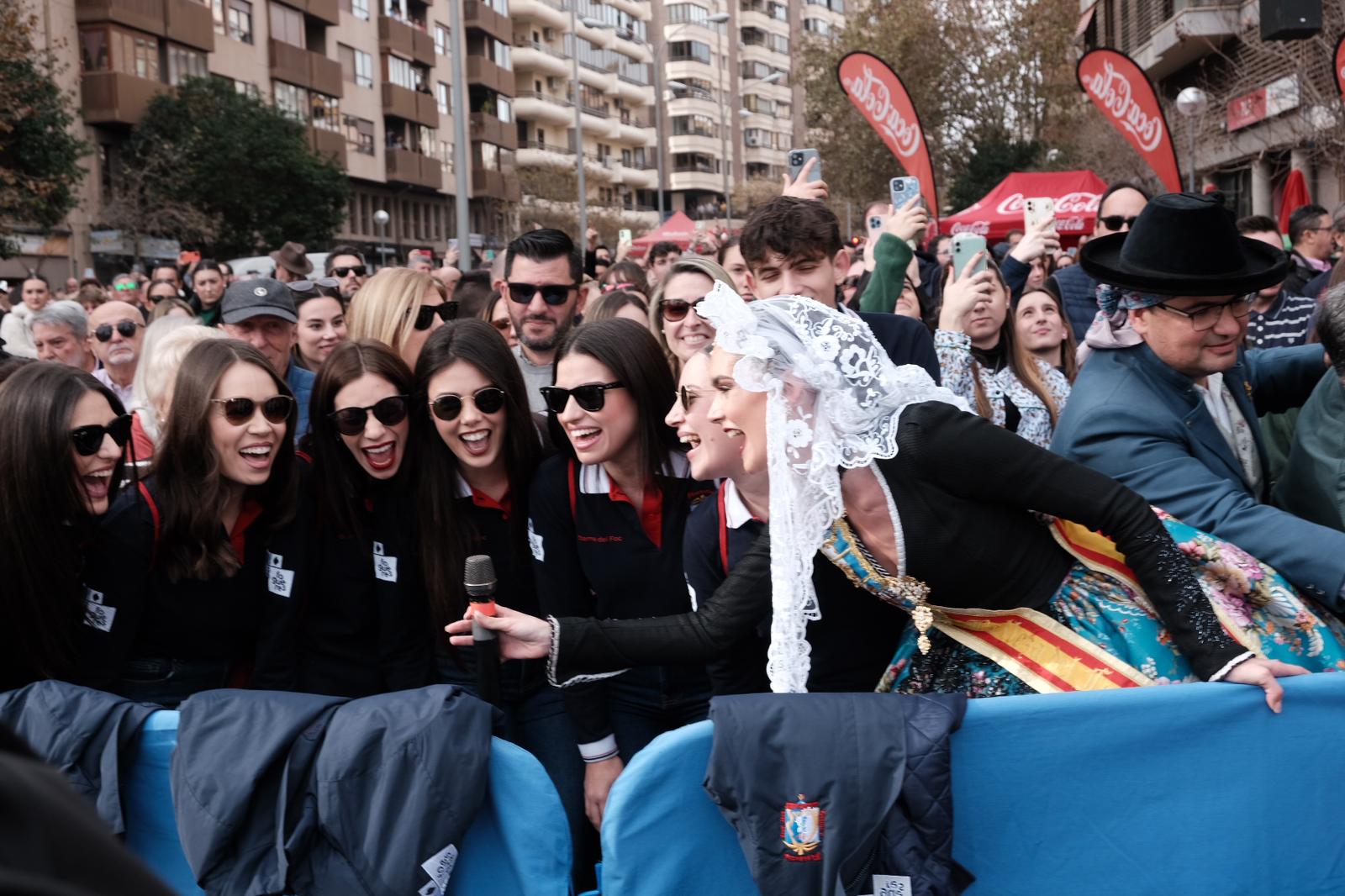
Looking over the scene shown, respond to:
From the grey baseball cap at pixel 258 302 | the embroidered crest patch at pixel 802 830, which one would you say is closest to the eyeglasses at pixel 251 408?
the embroidered crest patch at pixel 802 830

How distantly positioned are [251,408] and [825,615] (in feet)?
6.08

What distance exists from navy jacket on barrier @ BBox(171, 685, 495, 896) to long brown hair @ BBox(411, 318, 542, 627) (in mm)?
1016

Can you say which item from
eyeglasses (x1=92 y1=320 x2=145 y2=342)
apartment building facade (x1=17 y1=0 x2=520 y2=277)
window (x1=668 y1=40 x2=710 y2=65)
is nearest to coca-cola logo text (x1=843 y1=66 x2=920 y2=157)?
eyeglasses (x1=92 y1=320 x2=145 y2=342)

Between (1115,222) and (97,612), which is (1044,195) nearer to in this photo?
(1115,222)

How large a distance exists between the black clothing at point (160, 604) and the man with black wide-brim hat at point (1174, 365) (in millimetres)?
2376

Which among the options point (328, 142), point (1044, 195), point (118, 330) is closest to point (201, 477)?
point (118, 330)

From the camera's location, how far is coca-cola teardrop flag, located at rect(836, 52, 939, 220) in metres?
9.95

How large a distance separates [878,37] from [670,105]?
192 feet

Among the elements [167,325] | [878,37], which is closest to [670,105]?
[878,37]

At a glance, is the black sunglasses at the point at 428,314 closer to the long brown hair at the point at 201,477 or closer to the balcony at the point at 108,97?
the long brown hair at the point at 201,477

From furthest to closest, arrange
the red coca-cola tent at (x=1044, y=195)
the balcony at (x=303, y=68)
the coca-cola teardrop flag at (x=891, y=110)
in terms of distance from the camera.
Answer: the balcony at (x=303, y=68) < the red coca-cola tent at (x=1044, y=195) < the coca-cola teardrop flag at (x=891, y=110)

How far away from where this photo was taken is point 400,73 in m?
56.3

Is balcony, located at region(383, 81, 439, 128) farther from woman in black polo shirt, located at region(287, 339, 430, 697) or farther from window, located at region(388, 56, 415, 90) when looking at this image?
woman in black polo shirt, located at region(287, 339, 430, 697)

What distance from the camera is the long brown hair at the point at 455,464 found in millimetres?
3959
